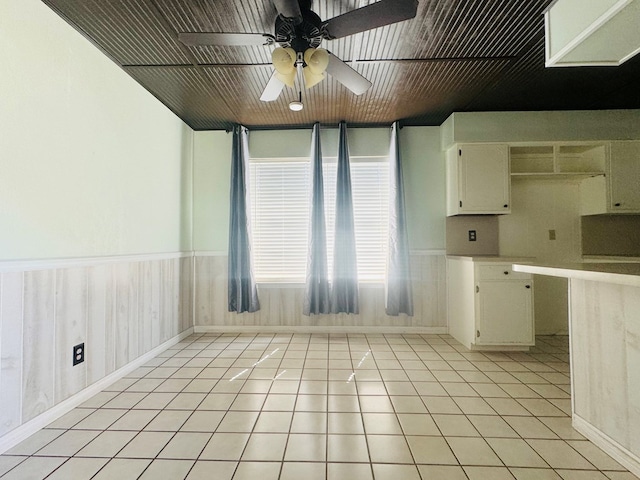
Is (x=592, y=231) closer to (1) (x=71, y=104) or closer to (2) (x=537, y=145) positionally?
(2) (x=537, y=145)

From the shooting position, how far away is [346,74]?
2.26 metres

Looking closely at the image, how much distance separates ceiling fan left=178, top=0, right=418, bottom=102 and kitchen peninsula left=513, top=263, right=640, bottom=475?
1573 mm

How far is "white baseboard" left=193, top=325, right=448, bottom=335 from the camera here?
12.8 feet

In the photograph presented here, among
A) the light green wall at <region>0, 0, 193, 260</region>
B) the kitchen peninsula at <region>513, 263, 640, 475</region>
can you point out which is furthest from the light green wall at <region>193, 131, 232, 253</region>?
the kitchen peninsula at <region>513, 263, 640, 475</region>

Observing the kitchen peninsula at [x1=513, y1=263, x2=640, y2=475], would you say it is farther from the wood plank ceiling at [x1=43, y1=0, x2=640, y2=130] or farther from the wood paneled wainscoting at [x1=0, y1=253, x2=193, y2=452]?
the wood paneled wainscoting at [x1=0, y1=253, x2=193, y2=452]

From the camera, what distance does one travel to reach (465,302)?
3.46 metres

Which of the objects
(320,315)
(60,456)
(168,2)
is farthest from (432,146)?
(60,456)

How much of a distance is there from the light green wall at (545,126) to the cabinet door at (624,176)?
13 cm

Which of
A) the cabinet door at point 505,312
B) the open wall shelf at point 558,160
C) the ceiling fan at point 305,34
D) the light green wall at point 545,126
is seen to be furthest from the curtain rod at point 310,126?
the cabinet door at point 505,312

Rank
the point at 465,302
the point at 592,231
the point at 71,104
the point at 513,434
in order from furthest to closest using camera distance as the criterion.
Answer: the point at 592,231, the point at 465,302, the point at 71,104, the point at 513,434

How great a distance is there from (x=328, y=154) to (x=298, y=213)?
2.64 ft

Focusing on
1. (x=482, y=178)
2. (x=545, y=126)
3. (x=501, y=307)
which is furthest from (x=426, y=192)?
(x=501, y=307)

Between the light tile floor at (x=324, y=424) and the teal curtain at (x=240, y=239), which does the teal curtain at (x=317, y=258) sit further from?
the light tile floor at (x=324, y=424)

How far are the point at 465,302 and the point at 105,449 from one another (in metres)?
3.19
